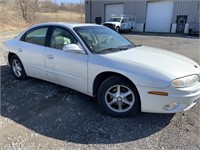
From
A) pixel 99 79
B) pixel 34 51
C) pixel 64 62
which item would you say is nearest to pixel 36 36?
pixel 34 51

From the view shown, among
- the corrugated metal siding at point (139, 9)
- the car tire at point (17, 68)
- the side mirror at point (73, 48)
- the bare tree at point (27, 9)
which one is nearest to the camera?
the side mirror at point (73, 48)

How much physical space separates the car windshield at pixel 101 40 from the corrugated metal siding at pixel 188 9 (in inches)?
824

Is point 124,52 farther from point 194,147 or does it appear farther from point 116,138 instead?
point 194,147

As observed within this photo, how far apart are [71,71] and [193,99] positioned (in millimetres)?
2076

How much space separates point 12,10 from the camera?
26.9 meters

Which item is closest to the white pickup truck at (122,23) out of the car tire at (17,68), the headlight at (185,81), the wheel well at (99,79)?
the car tire at (17,68)

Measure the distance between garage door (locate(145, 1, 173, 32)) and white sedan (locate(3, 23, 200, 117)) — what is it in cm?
2131

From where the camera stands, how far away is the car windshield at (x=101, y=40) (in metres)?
3.56

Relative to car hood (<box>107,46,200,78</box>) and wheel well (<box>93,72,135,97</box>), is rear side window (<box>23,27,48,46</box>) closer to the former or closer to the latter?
wheel well (<box>93,72,135,97</box>)

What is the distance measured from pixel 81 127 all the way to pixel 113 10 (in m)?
26.9

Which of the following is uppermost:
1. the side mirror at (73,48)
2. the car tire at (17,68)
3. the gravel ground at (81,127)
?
the side mirror at (73,48)

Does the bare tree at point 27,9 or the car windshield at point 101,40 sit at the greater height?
the bare tree at point 27,9

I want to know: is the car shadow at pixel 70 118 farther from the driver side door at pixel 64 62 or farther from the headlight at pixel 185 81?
the headlight at pixel 185 81

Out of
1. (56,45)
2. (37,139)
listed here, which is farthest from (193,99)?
(56,45)
